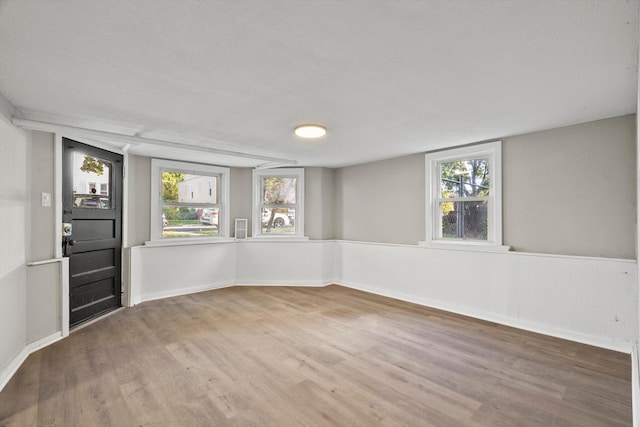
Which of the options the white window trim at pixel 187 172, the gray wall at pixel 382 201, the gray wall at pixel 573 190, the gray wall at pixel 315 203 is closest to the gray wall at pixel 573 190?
the gray wall at pixel 573 190

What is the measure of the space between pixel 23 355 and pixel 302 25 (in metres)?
3.72

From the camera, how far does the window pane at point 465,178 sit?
13.4 ft

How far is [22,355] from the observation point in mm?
2770

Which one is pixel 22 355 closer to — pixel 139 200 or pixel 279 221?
pixel 139 200

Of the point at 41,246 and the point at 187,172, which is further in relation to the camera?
the point at 187,172

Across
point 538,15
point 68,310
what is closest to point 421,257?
point 538,15

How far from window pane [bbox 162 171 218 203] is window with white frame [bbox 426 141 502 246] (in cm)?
383

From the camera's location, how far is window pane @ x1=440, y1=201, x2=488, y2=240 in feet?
13.4

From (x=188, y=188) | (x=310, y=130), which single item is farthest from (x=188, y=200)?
(x=310, y=130)

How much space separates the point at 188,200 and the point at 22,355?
3.04 metres

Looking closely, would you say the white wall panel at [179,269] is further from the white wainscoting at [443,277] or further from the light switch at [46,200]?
the light switch at [46,200]

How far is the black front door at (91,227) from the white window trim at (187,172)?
59 centimetres

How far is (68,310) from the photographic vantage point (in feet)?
10.9

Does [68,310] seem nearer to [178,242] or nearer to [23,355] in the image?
[23,355]
